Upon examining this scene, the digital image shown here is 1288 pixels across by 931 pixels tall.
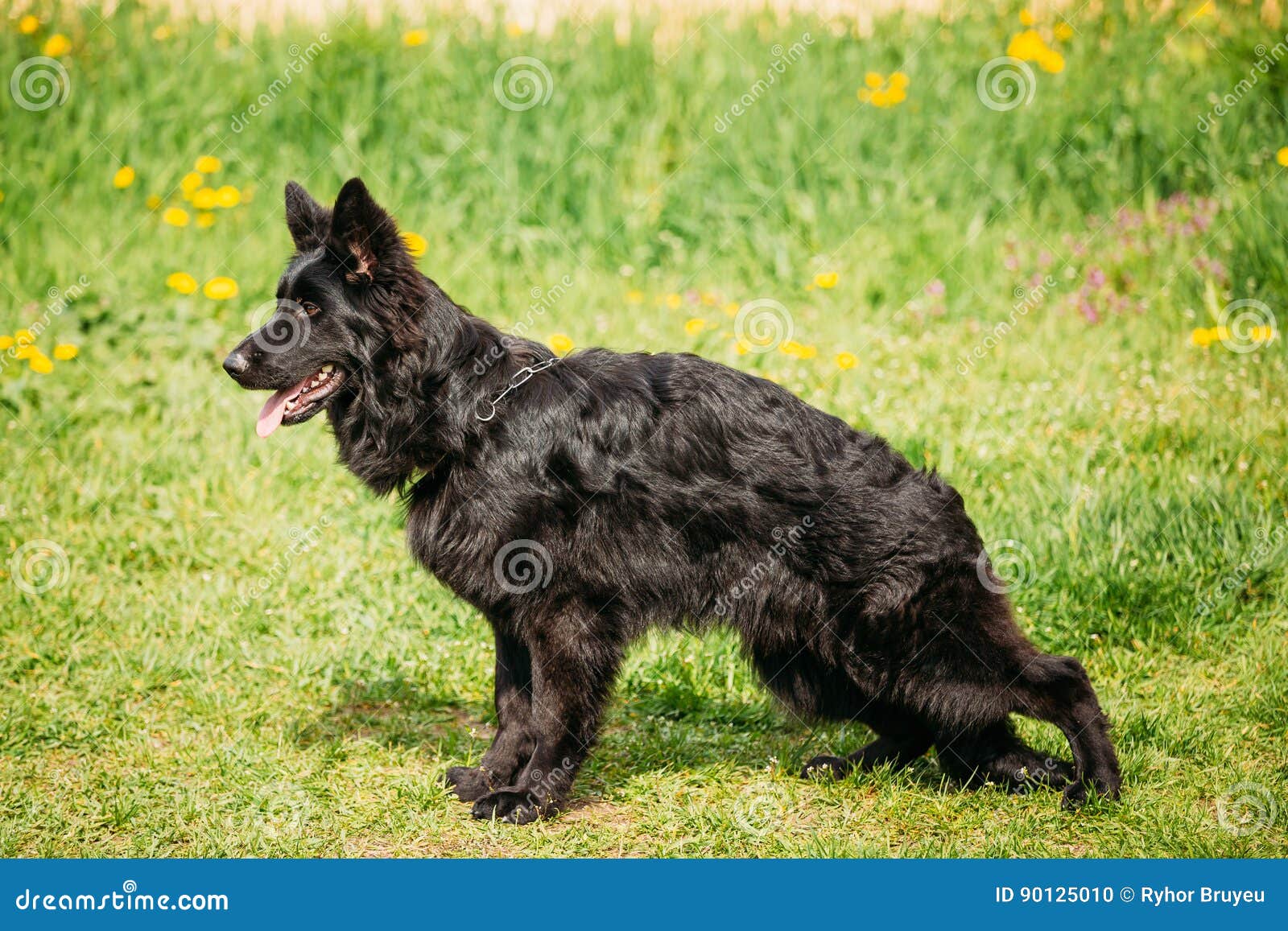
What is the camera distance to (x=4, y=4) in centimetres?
875

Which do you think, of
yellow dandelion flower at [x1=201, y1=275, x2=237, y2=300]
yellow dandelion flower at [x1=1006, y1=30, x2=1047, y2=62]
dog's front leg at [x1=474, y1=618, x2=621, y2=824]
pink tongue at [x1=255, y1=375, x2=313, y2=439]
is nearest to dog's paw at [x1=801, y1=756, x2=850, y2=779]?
dog's front leg at [x1=474, y1=618, x2=621, y2=824]

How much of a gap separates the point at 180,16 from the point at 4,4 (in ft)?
3.91

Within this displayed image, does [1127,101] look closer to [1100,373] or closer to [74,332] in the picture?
[1100,373]

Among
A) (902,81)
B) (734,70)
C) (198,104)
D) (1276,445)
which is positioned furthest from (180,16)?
(1276,445)

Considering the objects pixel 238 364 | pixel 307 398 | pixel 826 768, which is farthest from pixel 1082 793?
pixel 238 364

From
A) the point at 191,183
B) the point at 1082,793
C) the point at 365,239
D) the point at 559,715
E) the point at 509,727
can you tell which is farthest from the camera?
the point at 191,183

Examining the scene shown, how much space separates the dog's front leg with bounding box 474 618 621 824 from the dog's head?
3.38ft

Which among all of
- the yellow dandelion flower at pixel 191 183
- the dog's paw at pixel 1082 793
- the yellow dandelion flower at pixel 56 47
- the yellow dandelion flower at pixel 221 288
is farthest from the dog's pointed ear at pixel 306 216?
the yellow dandelion flower at pixel 56 47

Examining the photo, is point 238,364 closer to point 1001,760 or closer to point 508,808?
point 508,808

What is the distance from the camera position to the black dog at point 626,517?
12.2 ft

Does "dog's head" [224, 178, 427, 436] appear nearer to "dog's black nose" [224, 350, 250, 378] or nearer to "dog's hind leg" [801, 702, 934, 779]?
"dog's black nose" [224, 350, 250, 378]

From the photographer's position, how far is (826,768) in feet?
13.7

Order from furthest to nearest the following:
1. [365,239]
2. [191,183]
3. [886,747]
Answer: [191,183] < [886,747] < [365,239]

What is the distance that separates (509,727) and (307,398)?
130cm
